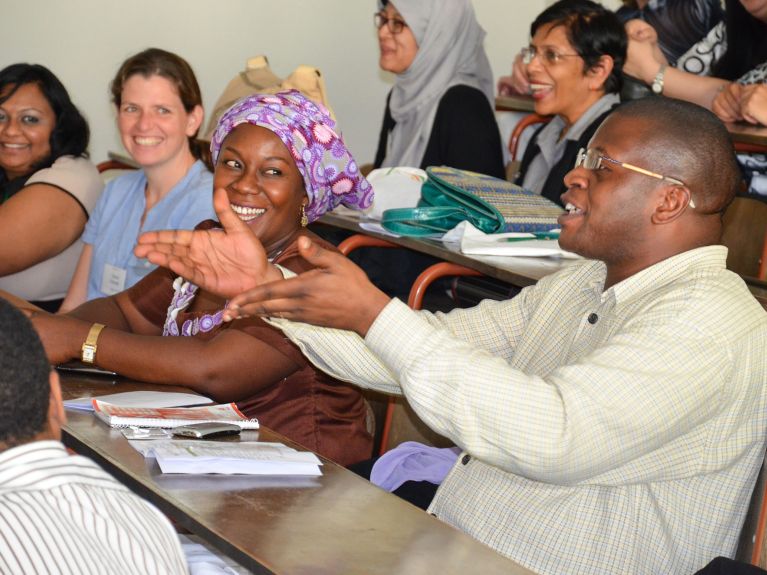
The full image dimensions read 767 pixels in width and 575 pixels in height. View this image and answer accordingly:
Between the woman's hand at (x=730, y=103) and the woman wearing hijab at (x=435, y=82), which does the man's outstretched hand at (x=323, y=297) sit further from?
the woman wearing hijab at (x=435, y=82)

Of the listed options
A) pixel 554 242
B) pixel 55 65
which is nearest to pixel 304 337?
pixel 554 242

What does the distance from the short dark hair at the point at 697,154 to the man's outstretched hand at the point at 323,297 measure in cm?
64

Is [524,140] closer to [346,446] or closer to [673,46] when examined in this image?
[673,46]

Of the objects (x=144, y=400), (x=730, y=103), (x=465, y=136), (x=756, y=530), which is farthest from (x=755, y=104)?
(x=144, y=400)

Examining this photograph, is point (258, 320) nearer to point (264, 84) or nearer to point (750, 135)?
point (750, 135)

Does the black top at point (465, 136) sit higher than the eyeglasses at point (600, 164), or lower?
lower

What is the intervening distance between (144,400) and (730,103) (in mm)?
2450

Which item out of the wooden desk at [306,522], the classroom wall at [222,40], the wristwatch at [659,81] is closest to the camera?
the wooden desk at [306,522]

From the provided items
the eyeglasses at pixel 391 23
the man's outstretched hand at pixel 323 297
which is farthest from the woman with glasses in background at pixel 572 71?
the man's outstretched hand at pixel 323 297

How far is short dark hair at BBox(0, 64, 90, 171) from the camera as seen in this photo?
Result: 436 cm

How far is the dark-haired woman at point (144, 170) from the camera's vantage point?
3857 mm

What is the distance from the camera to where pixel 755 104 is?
362 centimetres

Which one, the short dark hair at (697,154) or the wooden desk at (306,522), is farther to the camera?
the short dark hair at (697,154)

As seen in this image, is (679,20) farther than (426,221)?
Yes
